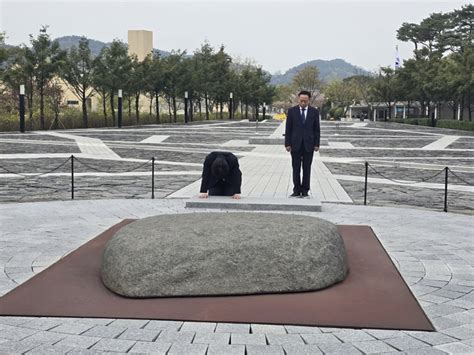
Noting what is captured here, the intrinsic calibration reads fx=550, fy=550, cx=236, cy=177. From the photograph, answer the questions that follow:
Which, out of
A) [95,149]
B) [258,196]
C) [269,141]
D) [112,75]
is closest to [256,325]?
[258,196]

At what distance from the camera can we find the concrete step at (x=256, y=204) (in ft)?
27.4

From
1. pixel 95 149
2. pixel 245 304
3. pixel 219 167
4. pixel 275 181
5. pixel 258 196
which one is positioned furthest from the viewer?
pixel 95 149

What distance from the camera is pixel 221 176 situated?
8.30 meters

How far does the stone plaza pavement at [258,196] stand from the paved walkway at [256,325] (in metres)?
0.01

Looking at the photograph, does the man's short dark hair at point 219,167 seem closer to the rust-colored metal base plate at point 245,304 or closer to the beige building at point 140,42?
the rust-colored metal base plate at point 245,304

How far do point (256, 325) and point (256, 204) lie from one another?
176 inches

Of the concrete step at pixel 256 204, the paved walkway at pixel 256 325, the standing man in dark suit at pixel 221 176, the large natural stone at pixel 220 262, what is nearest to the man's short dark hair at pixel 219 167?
the standing man in dark suit at pixel 221 176

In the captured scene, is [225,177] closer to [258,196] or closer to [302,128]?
[302,128]


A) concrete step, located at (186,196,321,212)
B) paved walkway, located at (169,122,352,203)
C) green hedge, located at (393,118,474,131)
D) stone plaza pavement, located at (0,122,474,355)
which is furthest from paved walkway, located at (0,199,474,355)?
green hedge, located at (393,118,474,131)

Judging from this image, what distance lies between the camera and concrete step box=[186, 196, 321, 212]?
328 inches

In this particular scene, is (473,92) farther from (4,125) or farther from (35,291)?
(35,291)

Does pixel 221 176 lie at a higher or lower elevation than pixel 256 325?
higher

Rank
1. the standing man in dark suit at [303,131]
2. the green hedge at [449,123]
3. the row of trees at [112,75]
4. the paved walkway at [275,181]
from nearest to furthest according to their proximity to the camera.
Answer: the standing man in dark suit at [303,131], the paved walkway at [275,181], the row of trees at [112,75], the green hedge at [449,123]

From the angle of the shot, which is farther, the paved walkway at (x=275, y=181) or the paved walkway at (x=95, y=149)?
the paved walkway at (x=95, y=149)
